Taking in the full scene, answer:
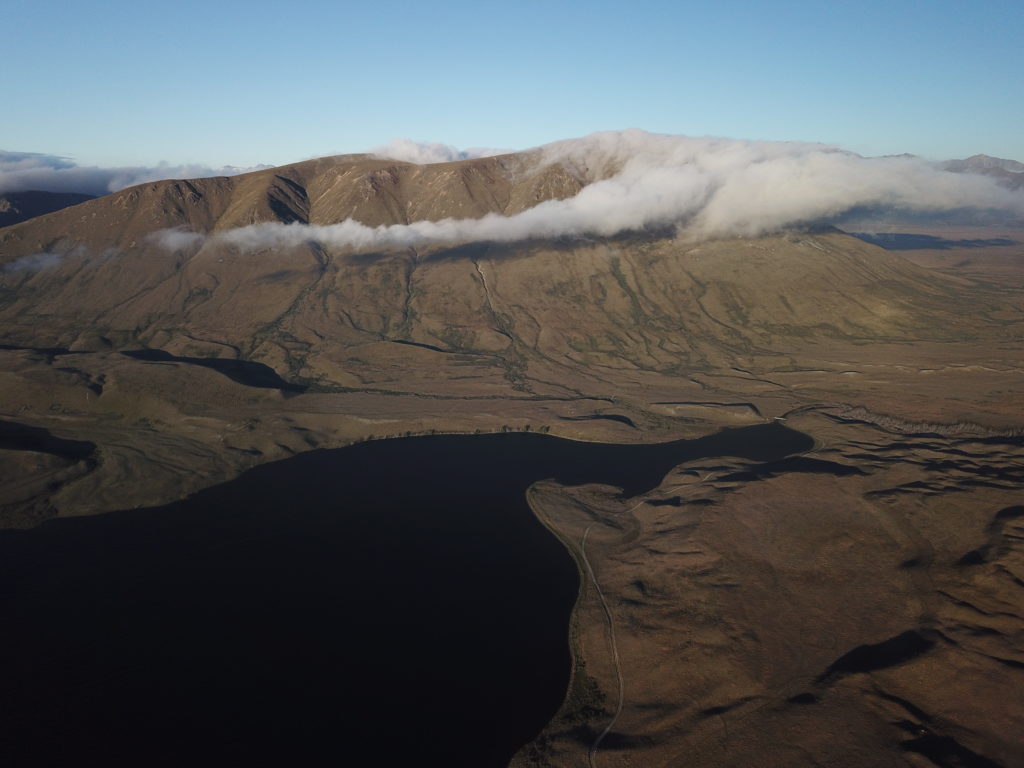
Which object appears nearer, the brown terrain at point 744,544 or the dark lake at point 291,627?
the brown terrain at point 744,544

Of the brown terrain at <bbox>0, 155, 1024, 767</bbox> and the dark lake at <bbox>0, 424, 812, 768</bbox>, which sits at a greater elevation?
the brown terrain at <bbox>0, 155, 1024, 767</bbox>

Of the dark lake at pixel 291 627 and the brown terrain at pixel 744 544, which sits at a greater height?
the brown terrain at pixel 744 544

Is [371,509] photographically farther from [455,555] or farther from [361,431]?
[361,431]

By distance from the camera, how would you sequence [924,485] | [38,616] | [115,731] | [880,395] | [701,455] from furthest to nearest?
[880,395] < [701,455] < [924,485] < [38,616] < [115,731]

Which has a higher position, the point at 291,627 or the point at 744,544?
the point at 744,544

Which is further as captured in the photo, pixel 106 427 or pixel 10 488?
pixel 106 427

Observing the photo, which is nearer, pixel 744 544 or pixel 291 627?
pixel 291 627

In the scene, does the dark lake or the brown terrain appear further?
the dark lake

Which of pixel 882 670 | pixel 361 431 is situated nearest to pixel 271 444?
pixel 361 431
